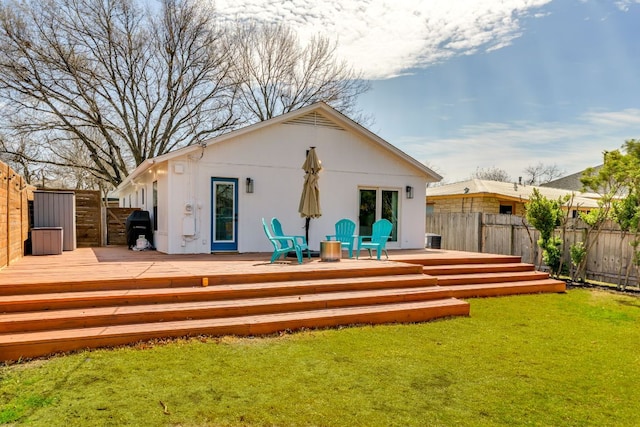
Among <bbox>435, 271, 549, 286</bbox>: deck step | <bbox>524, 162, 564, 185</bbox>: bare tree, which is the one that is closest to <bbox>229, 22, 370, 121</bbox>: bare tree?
<bbox>435, 271, 549, 286</bbox>: deck step

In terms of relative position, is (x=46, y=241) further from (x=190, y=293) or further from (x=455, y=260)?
(x=455, y=260)

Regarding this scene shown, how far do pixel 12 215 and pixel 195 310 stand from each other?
15.5 feet

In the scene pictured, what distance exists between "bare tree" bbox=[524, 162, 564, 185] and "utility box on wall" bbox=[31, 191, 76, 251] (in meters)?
46.0

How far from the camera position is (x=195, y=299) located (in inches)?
220

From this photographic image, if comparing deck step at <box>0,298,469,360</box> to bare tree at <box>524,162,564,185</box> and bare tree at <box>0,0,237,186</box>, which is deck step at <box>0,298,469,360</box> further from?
bare tree at <box>524,162,564,185</box>

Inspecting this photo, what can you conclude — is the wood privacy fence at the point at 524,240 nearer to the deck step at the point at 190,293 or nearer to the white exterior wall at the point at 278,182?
the white exterior wall at the point at 278,182

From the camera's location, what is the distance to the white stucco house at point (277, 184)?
971 centimetres

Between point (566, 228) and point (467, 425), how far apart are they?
879 cm

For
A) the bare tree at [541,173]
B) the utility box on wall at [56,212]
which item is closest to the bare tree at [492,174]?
the bare tree at [541,173]

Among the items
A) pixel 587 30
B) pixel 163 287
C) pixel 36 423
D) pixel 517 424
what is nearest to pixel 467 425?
pixel 517 424

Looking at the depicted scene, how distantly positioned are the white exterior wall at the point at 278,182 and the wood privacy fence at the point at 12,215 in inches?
112

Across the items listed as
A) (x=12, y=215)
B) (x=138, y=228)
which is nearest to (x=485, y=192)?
(x=138, y=228)

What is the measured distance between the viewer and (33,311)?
4867mm

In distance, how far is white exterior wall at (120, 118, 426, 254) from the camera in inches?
382
